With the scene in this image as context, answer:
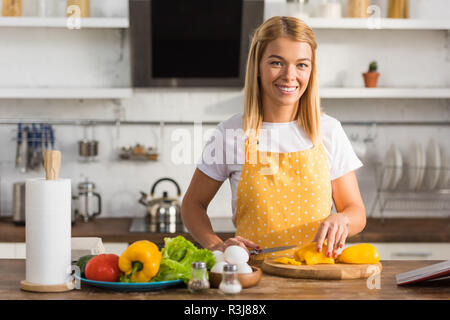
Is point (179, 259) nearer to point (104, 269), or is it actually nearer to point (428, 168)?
point (104, 269)

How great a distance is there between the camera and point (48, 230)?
1.16 m

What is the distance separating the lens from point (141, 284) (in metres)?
1.17

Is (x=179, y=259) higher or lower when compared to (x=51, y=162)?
lower

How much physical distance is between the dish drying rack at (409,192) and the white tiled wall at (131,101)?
42mm

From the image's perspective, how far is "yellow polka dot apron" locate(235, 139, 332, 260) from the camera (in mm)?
1680

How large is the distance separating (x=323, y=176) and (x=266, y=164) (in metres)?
0.17

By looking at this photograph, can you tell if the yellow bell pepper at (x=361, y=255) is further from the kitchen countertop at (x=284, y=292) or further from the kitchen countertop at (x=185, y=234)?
the kitchen countertop at (x=185, y=234)

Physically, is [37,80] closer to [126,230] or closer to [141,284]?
[126,230]

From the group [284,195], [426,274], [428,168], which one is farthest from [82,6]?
[426,274]

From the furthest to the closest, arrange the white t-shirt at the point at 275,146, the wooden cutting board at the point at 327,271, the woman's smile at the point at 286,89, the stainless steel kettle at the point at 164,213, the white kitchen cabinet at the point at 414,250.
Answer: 1. the stainless steel kettle at the point at 164,213
2. the white kitchen cabinet at the point at 414,250
3. the white t-shirt at the point at 275,146
4. the woman's smile at the point at 286,89
5. the wooden cutting board at the point at 327,271

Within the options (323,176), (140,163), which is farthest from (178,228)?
(323,176)

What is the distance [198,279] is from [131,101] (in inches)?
90.8

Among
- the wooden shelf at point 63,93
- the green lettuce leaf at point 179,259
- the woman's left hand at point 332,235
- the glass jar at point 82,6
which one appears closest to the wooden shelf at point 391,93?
the wooden shelf at point 63,93

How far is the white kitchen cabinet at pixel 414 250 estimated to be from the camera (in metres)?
2.88
